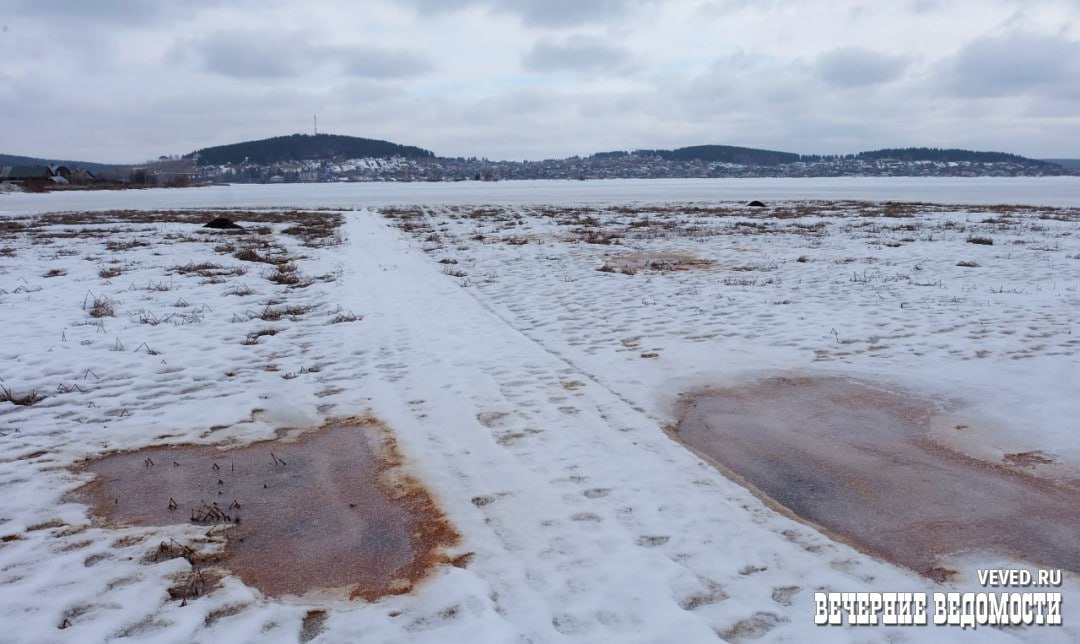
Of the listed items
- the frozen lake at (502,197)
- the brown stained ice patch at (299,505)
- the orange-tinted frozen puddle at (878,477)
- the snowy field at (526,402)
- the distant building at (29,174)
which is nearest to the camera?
the snowy field at (526,402)

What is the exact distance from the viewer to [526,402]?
23.5 ft

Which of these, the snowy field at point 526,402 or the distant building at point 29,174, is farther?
the distant building at point 29,174

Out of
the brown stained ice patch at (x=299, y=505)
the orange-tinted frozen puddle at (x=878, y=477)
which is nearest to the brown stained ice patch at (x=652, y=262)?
the orange-tinted frozen puddle at (x=878, y=477)

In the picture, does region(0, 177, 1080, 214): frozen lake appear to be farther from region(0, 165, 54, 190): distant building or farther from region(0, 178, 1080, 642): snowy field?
region(0, 178, 1080, 642): snowy field

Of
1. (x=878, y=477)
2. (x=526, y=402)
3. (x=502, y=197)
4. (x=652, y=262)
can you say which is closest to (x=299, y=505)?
(x=526, y=402)

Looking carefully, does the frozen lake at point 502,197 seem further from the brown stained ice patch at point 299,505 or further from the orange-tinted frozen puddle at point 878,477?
the orange-tinted frozen puddle at point 878,477

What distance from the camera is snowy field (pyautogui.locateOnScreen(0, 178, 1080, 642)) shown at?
12.1 ft

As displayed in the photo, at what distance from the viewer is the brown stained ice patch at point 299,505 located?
13.7 feet

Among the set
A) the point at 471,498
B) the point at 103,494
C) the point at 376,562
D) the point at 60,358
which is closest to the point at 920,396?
the point at 471,498

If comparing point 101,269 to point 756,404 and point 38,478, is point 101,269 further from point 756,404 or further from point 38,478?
point 756,404

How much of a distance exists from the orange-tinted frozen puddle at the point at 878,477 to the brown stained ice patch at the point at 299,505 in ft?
9.46

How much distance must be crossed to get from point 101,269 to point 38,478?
46.4 ft

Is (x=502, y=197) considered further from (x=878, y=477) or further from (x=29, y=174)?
(x=29, y=174)

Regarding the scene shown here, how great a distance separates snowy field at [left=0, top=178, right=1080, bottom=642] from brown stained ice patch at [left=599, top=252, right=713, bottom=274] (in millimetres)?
213
